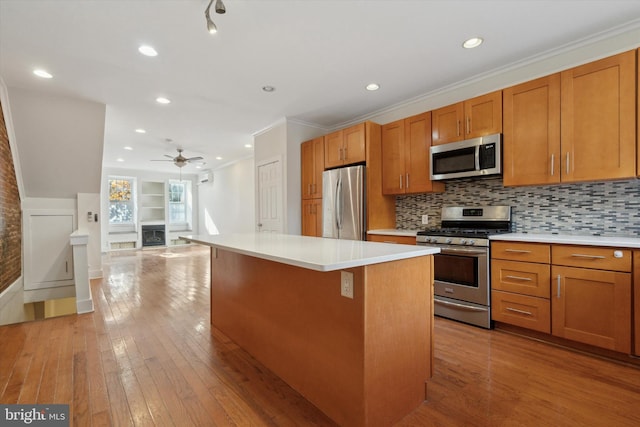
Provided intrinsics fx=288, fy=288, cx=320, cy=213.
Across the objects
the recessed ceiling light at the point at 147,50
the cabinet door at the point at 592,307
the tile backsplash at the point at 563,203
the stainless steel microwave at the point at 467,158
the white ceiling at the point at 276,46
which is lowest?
the cabinet door at the point at 592,307

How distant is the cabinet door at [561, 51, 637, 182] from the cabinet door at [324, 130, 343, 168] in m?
2.46

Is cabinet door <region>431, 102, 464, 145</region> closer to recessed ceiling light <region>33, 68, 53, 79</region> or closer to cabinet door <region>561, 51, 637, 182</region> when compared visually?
cabinet door <region>561, 51, 637, 182</region>

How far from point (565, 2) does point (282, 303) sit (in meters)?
2.97

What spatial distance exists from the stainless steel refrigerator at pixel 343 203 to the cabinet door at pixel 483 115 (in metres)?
1.32

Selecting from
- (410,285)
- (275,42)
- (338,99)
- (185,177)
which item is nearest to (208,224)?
(185,177)

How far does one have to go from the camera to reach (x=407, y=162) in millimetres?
3645

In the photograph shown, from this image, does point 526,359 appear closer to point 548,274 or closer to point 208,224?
point 548,274

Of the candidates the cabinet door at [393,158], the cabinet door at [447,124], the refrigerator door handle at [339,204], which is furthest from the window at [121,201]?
the cabinet door at [447,124]

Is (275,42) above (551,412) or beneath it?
above

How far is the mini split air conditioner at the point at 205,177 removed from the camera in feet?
31.5

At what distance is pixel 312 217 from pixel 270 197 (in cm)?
93

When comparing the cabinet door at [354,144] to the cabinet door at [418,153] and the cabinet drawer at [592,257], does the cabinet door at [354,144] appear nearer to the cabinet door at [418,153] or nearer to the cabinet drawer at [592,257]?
the cabinet door at [418,153]

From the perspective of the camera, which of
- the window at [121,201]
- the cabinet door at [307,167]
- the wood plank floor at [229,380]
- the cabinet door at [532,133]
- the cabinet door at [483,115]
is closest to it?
the wood plank floor at [229,380]

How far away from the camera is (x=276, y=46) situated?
104 inches
